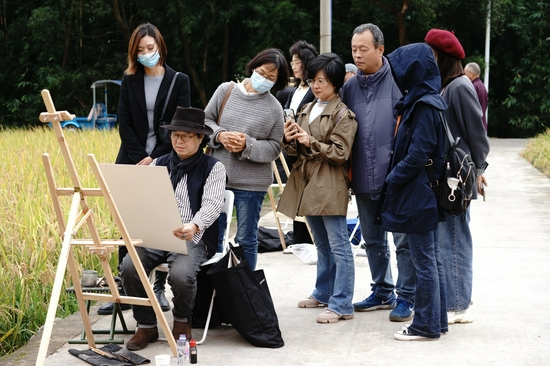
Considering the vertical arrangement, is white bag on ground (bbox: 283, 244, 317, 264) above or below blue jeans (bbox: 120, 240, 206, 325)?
below

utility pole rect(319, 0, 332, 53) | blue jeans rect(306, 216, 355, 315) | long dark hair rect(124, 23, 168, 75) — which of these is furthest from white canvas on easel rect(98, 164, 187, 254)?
utility pole rect(319, 0, 332, 53)

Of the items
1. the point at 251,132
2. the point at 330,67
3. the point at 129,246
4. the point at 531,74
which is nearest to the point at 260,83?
the point at 251,132

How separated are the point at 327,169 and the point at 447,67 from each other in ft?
3.53

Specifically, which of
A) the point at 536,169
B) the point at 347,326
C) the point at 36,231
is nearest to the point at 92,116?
the point at 536,169

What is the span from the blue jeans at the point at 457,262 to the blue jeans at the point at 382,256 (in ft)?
0.91

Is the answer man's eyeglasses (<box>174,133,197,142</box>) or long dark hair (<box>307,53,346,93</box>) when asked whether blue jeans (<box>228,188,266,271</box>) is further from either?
long dark hair (<box>307,53,346,93</box>)

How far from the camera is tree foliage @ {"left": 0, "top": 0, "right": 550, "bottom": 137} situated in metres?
29.2

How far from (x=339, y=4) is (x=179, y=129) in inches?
1073

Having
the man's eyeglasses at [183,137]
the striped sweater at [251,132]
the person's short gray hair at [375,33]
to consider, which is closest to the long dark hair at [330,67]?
the person's short gray hair at [375,33]

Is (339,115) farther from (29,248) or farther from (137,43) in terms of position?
(29,248)

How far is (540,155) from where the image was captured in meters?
17.8

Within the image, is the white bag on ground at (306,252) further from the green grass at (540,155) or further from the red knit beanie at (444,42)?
the green grass at (540,155)

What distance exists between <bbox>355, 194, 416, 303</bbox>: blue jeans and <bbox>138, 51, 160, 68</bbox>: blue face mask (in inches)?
70.2

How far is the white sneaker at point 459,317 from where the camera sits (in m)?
5.72
